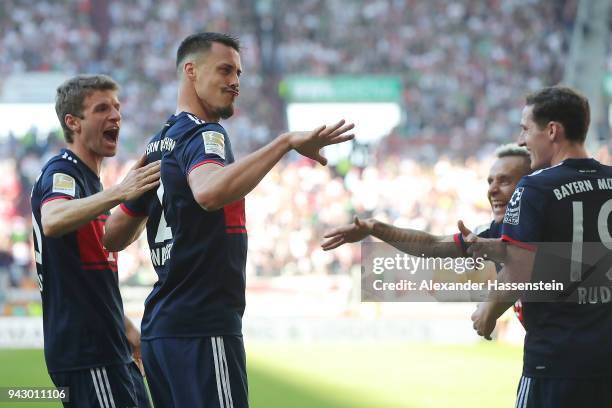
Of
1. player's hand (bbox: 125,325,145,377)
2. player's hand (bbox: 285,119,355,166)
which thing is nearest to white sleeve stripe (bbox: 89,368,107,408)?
player's hand (bbox: 125,325,145,377)

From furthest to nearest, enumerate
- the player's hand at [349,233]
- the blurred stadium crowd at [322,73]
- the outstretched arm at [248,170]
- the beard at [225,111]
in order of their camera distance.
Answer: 1. the blurred stadium crowd at [322,73]
2. the beard at [225,111]
3. the player's hand at [349,233]
4. the outstretched arm at [248,170]

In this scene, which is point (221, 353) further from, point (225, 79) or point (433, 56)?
point (433, 56)

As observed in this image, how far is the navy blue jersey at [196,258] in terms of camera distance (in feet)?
11.8

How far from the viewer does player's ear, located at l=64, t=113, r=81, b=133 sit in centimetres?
457

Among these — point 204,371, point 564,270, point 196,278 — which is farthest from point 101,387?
point 564,270

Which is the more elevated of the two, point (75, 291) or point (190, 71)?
point (190, 71)

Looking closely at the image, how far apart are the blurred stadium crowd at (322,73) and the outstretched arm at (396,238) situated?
14.4 m

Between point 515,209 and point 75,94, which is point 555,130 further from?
point 75,94

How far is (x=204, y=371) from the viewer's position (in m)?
3.58

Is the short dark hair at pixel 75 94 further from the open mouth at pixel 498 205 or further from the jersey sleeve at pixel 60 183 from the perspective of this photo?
the open mouth at pixel 498 205

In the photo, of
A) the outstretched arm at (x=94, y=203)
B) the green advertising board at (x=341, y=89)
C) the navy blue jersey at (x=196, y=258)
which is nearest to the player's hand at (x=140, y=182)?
the outstretched arm at (x=94, y=203)

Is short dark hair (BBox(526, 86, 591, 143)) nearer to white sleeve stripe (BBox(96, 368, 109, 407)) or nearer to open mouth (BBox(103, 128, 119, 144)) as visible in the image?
open mouth (BBox(103, 128, 119, 144))

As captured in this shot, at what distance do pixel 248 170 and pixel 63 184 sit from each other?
1.24 meters

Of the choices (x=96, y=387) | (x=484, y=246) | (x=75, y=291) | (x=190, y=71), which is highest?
(x=190, y=71)
